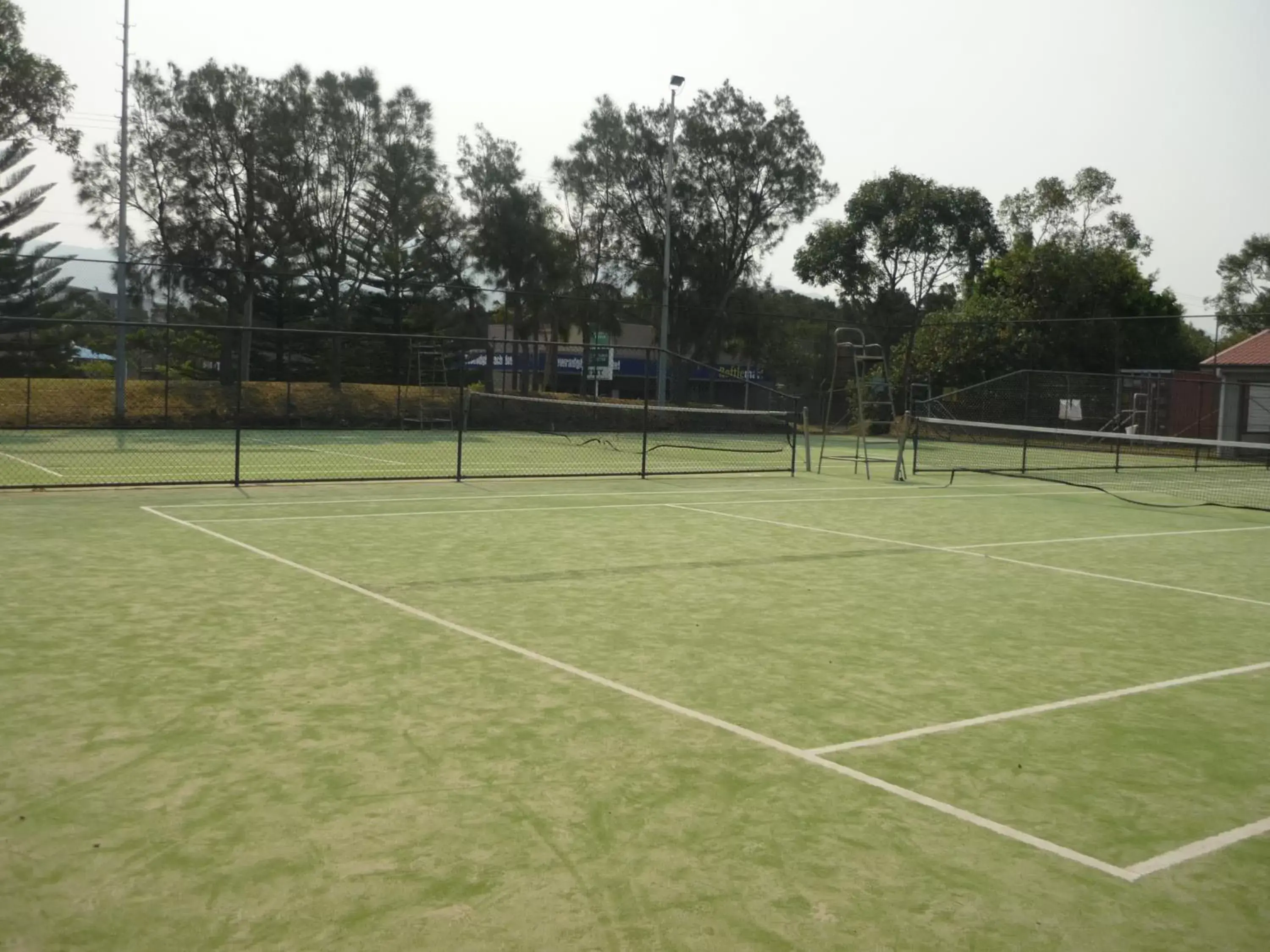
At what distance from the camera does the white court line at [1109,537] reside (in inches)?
440

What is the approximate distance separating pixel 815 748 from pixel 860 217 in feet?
153

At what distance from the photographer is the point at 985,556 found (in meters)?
10.3

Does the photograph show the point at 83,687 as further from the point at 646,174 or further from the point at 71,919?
the point at 646,174

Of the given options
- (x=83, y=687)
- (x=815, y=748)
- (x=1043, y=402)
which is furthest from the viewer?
(x=1043, y=402)

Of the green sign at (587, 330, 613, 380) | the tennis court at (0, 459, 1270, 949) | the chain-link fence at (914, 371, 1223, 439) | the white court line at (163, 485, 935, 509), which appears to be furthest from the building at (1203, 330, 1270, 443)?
the tennis court at (0, 459, 1270, 949)

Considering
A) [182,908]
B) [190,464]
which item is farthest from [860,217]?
[182,908]

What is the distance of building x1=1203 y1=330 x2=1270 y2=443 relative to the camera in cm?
2923

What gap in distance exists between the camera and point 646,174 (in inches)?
1781

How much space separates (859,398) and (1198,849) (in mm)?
15456

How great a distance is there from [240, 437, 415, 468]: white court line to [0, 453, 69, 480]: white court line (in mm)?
5161

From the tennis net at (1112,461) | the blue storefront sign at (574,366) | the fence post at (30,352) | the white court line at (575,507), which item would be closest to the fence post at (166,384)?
the fence post at (30,352)

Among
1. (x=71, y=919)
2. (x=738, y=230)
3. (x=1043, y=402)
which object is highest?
(x=738, y=230)

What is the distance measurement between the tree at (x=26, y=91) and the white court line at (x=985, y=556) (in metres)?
28.3

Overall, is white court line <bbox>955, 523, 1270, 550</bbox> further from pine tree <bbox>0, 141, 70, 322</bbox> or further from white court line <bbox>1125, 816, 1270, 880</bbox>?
pine tree <bbox>0, 141, 70, 322</bbox>
